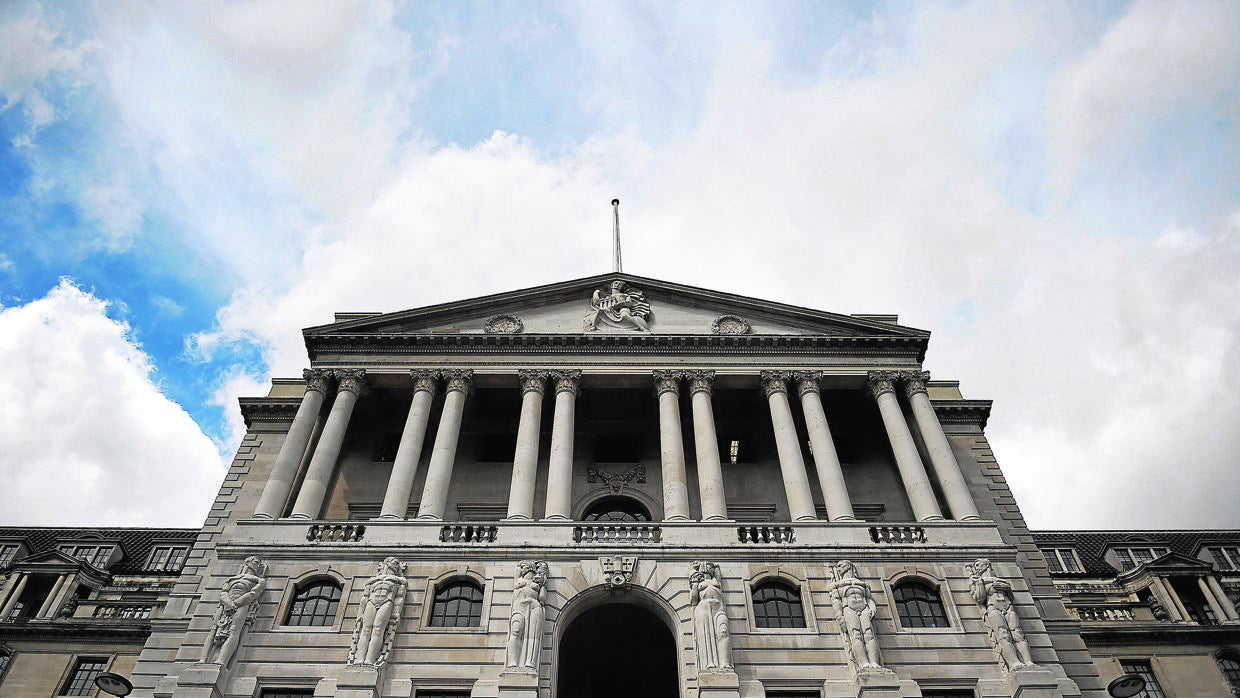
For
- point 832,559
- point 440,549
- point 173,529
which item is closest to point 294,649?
point 440,549

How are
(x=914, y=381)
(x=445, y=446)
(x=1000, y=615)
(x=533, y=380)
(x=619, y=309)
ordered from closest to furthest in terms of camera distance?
(x=1000, y=615), (x=445, y=446), (x=533, y=380), (x=914, y=381), (x=619, y=309)

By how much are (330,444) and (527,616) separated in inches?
481

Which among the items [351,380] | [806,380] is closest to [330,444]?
[351,380]

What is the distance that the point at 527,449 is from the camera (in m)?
35.3

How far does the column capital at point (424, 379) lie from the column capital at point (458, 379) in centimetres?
35

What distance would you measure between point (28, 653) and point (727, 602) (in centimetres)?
3646

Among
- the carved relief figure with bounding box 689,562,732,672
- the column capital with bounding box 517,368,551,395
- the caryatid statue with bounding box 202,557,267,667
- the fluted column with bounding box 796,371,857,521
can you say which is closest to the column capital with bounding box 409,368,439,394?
the column capital with bounding box 517,368,551,395

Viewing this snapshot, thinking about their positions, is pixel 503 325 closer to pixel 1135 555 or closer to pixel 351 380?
pixel 351 380

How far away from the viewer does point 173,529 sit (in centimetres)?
5691

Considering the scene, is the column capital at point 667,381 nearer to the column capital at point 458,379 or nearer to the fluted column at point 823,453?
the fluted column at point 823,453

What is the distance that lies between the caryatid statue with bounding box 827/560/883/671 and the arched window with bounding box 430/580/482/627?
38.6 feet

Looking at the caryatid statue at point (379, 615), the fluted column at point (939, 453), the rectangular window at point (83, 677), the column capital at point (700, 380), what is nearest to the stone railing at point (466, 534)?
the caryatid statue at point (379, 615)

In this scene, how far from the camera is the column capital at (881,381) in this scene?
38.8 meters

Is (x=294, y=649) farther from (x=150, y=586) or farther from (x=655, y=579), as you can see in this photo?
(x=150, y=586)
